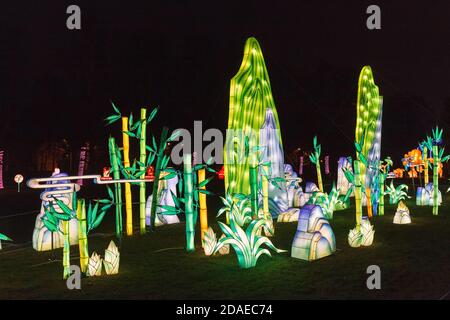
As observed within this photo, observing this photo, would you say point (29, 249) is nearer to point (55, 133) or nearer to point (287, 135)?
point (55, 133)

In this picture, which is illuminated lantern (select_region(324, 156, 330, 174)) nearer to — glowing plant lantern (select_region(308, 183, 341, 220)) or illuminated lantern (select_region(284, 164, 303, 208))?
illuminated lantern (select_region(284, 164, 303, 208))

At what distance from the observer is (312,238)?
20.8 feet

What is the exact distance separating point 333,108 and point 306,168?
5077 millimetres

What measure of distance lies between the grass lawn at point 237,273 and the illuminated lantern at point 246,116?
6.74 ft

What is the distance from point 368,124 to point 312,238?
615cm

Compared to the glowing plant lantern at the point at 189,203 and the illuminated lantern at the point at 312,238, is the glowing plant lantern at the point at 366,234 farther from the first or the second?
the glowing plant lantern at the point at 189,203

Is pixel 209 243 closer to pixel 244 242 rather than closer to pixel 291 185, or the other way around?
pixel 244 242

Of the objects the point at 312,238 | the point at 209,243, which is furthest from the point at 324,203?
the point at 209,243

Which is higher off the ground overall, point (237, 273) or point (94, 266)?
point (94, 266)

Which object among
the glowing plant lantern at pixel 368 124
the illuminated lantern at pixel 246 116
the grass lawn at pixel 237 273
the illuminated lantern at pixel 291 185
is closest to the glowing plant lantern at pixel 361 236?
the grass lawn at pixel 237 273

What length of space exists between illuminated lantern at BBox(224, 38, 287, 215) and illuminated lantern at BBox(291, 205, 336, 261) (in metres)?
3.05

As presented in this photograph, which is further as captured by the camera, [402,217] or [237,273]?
[402,217]

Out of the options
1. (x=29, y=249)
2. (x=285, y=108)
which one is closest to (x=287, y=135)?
(x=285, y=108)

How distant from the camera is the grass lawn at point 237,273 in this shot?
490 cm
